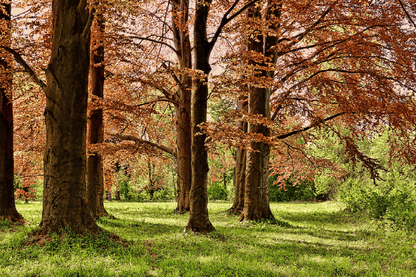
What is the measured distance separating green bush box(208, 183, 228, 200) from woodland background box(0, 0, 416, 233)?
1944 centimetres

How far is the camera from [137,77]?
12359 millimetres

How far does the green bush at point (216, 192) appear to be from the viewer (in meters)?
38.1

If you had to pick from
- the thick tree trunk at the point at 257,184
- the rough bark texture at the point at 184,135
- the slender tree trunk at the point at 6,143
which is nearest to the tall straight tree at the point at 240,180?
the rough bark texture at the point at 184,135

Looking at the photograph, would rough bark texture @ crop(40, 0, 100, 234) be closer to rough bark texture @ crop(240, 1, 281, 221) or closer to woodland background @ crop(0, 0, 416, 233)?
woodland background @ crop(0, 0, 416, 233)

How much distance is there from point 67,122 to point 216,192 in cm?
3185

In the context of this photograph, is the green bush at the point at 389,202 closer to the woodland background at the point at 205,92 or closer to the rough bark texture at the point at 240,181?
the woodland background at the point at 205,92

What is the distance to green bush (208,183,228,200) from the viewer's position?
3806 cm

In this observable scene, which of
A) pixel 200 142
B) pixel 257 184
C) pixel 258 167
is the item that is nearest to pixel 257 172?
pixel 258 167

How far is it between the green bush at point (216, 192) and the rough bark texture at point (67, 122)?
31.1m

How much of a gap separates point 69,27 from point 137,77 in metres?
5.00

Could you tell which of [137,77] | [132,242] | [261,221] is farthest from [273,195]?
[132,242]

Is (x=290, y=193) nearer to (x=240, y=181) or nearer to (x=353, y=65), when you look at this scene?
(x=240, y=181)

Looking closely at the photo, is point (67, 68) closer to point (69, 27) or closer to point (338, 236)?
point (69, 27)

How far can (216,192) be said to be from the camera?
38.1 meters
